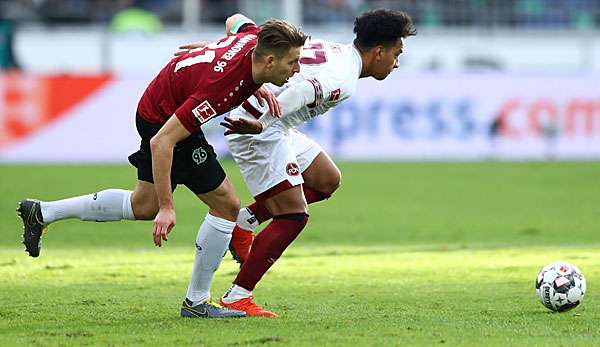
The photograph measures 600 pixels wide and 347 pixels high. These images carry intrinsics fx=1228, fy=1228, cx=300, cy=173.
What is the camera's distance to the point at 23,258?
10.4 meters

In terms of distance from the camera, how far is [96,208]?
7.92 meters

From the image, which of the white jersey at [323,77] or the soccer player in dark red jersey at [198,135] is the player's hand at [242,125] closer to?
the soccer player in dark red jersey at [198,135]

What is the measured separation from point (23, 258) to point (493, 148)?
15521 mm

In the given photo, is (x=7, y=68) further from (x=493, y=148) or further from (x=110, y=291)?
(x=110, y=291)

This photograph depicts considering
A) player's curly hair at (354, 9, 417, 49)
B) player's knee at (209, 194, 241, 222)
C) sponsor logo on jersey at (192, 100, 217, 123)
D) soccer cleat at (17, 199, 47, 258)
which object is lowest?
soccer cleat at (17, 199, 47, 258)

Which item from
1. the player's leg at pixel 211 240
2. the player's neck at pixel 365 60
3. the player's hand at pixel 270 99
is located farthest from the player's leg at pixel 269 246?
the player's neck at pixel 365 60

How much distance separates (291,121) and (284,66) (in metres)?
0.97

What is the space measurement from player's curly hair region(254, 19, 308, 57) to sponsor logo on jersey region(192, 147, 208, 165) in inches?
28.4

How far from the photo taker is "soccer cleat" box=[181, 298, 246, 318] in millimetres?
7285

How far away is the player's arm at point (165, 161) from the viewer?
260 inches

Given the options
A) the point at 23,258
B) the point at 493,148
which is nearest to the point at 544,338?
the point at 23,258

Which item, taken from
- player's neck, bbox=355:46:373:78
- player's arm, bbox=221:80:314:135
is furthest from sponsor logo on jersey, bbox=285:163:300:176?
player's neck, bbox=355:46:373:78

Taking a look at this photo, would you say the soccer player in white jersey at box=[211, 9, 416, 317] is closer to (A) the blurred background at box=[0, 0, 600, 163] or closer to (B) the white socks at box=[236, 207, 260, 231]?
(B) the white socks at box=[236, 207, 260, 231]

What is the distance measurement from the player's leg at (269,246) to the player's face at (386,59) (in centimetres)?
90
